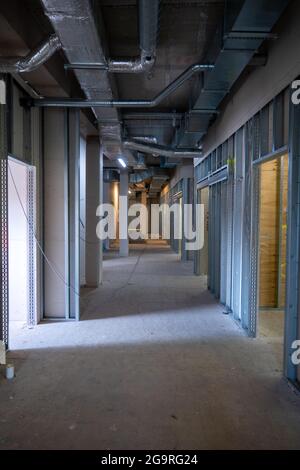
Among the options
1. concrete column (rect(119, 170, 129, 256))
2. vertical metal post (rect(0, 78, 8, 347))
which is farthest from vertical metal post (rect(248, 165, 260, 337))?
concrete column (rect(119, 170, 129, 256))

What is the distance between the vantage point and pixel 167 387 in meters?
2.80

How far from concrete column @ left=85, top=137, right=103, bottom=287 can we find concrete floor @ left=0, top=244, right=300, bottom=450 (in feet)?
6.51

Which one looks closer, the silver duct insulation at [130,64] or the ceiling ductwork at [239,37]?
the ceiling ductwork at [239,37]

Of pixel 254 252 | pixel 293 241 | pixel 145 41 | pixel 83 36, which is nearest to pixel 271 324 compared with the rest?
pixel 254 252

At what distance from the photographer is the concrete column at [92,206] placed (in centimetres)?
678

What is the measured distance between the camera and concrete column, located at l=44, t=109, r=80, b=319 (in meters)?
4.55

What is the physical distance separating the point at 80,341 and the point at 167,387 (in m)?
1.35

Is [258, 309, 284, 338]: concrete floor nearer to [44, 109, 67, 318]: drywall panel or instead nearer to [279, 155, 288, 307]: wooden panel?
[279, 155, 288, 307]: wooden panel

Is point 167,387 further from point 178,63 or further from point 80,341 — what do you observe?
point 178,63

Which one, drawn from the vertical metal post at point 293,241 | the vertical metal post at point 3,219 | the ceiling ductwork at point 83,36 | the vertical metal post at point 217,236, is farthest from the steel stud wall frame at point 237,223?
the vertical metal post at point 3,219

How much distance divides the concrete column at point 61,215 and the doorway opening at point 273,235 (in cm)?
239

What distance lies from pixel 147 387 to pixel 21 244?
244 centimetres

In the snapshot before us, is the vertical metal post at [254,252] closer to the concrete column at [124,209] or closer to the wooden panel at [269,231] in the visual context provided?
the wooden panel at [269,231]
